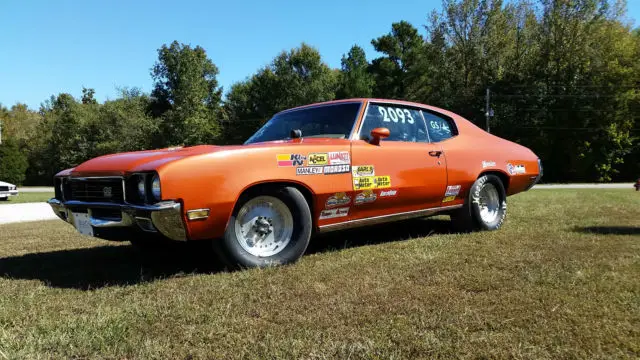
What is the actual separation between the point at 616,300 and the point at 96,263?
13.3 ft

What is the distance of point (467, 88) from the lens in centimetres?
3331

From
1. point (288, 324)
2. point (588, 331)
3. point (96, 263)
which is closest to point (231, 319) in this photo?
point (288, 324)

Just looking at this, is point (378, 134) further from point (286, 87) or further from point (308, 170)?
point (286, 87)

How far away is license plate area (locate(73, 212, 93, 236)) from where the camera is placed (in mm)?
3484

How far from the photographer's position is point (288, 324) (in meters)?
2.41

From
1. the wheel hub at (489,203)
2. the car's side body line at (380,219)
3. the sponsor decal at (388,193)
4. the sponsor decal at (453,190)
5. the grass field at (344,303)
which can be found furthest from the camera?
the wheel hub at (489,203)

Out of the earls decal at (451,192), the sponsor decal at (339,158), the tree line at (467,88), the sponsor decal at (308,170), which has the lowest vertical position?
the earls decal at (451,192)

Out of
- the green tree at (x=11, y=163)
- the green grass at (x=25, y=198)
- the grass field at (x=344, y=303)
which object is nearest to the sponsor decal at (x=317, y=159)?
the grass field at (x=344, y=303)

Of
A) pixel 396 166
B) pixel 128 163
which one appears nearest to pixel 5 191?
pixel 128 163

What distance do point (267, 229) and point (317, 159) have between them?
0.72 m

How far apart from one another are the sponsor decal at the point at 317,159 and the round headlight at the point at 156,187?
1.22m

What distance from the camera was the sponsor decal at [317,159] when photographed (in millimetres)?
3783

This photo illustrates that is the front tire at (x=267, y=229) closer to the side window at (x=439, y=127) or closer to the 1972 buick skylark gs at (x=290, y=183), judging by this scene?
the 1972 buick skylark gs at (x=290, y=183)

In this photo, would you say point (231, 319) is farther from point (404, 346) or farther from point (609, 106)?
point (609, 106)
